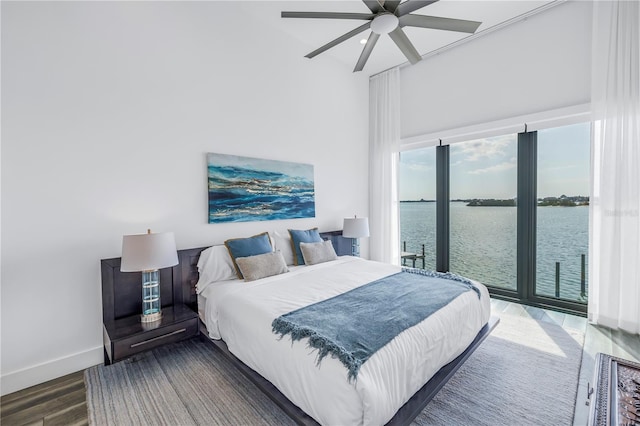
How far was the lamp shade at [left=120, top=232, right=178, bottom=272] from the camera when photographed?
217 cm

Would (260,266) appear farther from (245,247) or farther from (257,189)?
(257,189)

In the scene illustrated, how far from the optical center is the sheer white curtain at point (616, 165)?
282 centimetres

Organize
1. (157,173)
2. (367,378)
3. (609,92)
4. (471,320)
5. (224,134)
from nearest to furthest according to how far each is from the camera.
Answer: (367,378) < (471,320) < (157,173) < (609,92) < (224,134)

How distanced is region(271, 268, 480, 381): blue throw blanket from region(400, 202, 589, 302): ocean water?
6.06 ft

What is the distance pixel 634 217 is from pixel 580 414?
2.22 meters

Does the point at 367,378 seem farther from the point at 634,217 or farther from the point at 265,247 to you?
the point at 634,217

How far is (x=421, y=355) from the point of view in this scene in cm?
169

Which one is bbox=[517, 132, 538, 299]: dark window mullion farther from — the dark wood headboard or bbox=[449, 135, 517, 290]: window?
the dark wood headboard

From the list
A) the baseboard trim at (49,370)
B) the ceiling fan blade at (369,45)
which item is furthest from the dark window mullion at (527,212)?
the baseboard trim at (49,370)

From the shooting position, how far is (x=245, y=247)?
2.94 m

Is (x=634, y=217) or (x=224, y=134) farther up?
(x=224, y=134)

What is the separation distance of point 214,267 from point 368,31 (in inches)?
133

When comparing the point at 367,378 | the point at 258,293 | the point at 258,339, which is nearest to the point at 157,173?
the point at 258,293

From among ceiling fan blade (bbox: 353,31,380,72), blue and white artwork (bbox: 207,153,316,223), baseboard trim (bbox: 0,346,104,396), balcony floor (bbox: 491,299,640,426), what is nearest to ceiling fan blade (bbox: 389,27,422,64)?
ceiling fan blade (bbox: 353,31,380,72)
